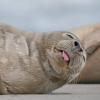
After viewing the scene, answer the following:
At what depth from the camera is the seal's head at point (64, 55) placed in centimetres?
283

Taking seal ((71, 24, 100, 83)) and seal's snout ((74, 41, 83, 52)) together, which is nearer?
seal's snout ((74, 41, 83, 52))

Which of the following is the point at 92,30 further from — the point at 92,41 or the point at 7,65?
the point at 7,65

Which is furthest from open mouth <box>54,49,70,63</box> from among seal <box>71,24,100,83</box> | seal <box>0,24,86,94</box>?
seal <box>71,24,100,83</box>

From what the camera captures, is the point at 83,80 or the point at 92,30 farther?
the point at 92,30

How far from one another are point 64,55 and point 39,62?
0.18m

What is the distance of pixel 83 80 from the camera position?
6.07 metres

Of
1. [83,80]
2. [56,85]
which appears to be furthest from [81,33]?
[56,85]

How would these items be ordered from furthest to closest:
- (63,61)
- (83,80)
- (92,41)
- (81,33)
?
(81,33), (92,41), (83,80), (63,61)

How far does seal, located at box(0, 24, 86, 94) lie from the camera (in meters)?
2.84

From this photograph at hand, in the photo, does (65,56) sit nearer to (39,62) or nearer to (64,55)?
(64,55)

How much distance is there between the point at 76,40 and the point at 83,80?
3.24 m

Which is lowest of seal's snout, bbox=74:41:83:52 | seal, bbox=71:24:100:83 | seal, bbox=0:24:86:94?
seal, bbox=71:24:100:83

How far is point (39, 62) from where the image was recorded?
2898mm

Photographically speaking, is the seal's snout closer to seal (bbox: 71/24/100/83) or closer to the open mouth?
the open mouth
